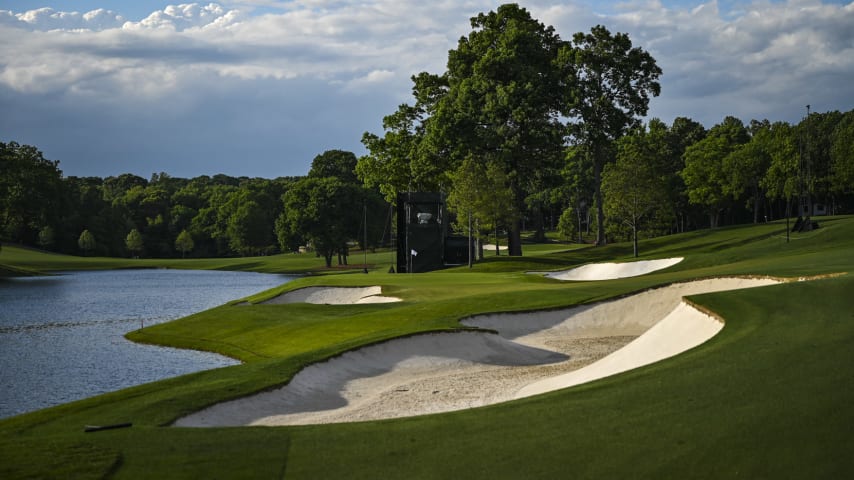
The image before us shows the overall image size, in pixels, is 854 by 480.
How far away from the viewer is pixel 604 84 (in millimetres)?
69188

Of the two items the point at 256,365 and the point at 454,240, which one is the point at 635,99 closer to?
the point at 454,240

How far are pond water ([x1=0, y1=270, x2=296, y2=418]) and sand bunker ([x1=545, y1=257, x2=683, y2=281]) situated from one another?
977 inches

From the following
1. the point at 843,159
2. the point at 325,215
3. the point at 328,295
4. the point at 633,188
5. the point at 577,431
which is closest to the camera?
the point at 577,431

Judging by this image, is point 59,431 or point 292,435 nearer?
point 292,435

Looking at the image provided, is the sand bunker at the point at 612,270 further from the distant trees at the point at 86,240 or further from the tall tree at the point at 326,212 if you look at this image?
the distant trees at the point at 86,240

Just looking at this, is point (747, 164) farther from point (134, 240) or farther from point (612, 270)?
point (134, 240)

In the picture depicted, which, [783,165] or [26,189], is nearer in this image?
[783,165]

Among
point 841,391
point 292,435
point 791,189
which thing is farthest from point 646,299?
point 791,189

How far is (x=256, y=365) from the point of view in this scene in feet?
66.1

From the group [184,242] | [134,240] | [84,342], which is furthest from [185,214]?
[84,342]

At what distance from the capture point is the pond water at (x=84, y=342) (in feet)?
83.6

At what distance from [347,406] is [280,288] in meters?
30.0

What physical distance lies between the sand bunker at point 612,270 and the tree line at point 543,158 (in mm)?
9139

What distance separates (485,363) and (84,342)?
2176 centimetres
